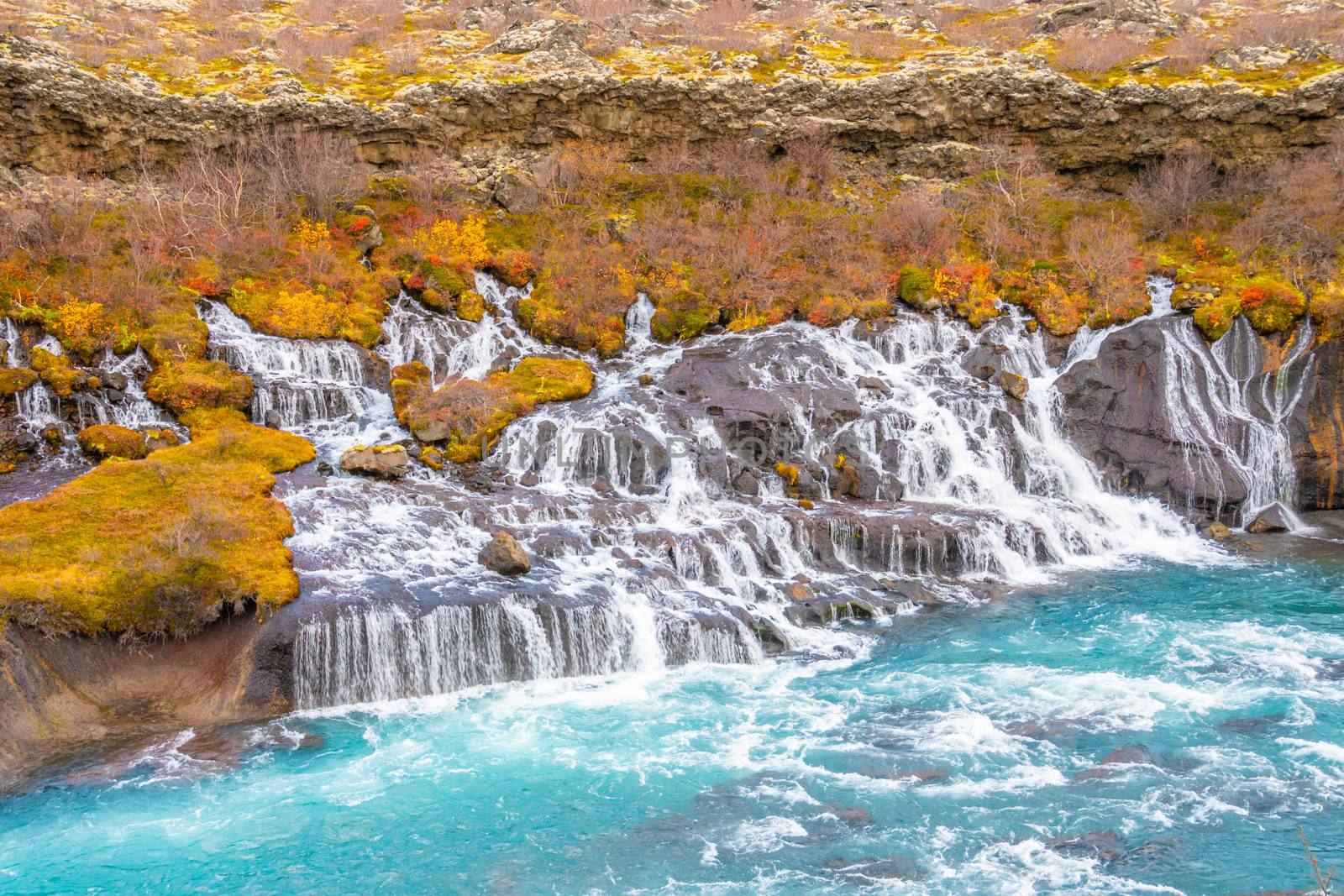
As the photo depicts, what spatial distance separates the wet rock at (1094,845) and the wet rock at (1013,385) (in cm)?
1804

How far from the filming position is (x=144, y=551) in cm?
1636

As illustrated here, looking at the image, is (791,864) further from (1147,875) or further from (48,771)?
(48,771)

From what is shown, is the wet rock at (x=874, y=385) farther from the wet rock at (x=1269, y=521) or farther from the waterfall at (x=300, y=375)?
the waterfall at (x=300, y=375)

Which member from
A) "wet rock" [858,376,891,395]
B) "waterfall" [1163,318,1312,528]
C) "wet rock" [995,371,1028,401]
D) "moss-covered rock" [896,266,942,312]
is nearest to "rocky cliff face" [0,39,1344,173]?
"moss-covered rock" [896,266,942,312]

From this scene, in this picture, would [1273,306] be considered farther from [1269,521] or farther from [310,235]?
[310,235]

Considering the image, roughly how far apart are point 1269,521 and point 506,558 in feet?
67.5

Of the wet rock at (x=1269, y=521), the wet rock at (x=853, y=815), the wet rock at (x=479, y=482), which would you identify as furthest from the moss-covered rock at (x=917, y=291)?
the wet rock at (x=853, y=815)

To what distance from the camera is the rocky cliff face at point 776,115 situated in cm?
3316

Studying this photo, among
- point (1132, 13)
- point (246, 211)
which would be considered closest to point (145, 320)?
point (246, 211)

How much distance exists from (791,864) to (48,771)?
35.9 ft

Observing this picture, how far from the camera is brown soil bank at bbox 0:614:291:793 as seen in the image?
13.9 meters

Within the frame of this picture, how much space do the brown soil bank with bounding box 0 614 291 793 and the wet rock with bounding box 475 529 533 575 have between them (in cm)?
434

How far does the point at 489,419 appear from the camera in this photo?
24.7 metres

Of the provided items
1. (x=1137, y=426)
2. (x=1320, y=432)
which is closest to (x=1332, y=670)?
(x=1137, y=426)
